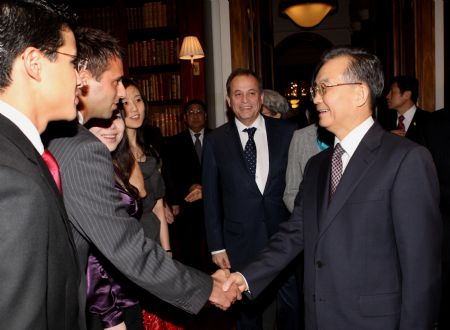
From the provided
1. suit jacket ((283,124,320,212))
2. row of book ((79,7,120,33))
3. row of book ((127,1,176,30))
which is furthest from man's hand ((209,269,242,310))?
row of book ((79,7,120,33))

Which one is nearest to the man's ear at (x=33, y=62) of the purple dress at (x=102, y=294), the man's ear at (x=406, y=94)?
the purple dress at (x=102, y=294)

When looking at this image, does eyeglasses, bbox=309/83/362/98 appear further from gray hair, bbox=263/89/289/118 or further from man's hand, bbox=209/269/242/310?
gray hair, bbox=263/89/289/118

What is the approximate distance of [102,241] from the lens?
1539mm

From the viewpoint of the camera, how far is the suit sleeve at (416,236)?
154 cm

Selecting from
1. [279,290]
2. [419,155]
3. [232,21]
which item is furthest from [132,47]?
[419,155]

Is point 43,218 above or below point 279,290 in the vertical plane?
above

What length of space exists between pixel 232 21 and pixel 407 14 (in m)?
2.29

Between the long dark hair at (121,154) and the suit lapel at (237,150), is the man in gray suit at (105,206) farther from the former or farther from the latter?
the suit lapel at (237,150)

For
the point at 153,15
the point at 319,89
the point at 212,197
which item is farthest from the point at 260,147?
the point at 153,15

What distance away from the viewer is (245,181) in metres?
2.88

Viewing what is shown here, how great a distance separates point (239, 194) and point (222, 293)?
930 mm

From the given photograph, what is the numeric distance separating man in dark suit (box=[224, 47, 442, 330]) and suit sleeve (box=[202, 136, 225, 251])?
1.16 metres

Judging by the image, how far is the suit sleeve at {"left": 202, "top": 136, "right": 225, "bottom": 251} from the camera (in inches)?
118

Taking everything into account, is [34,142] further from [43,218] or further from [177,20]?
[177,20]
